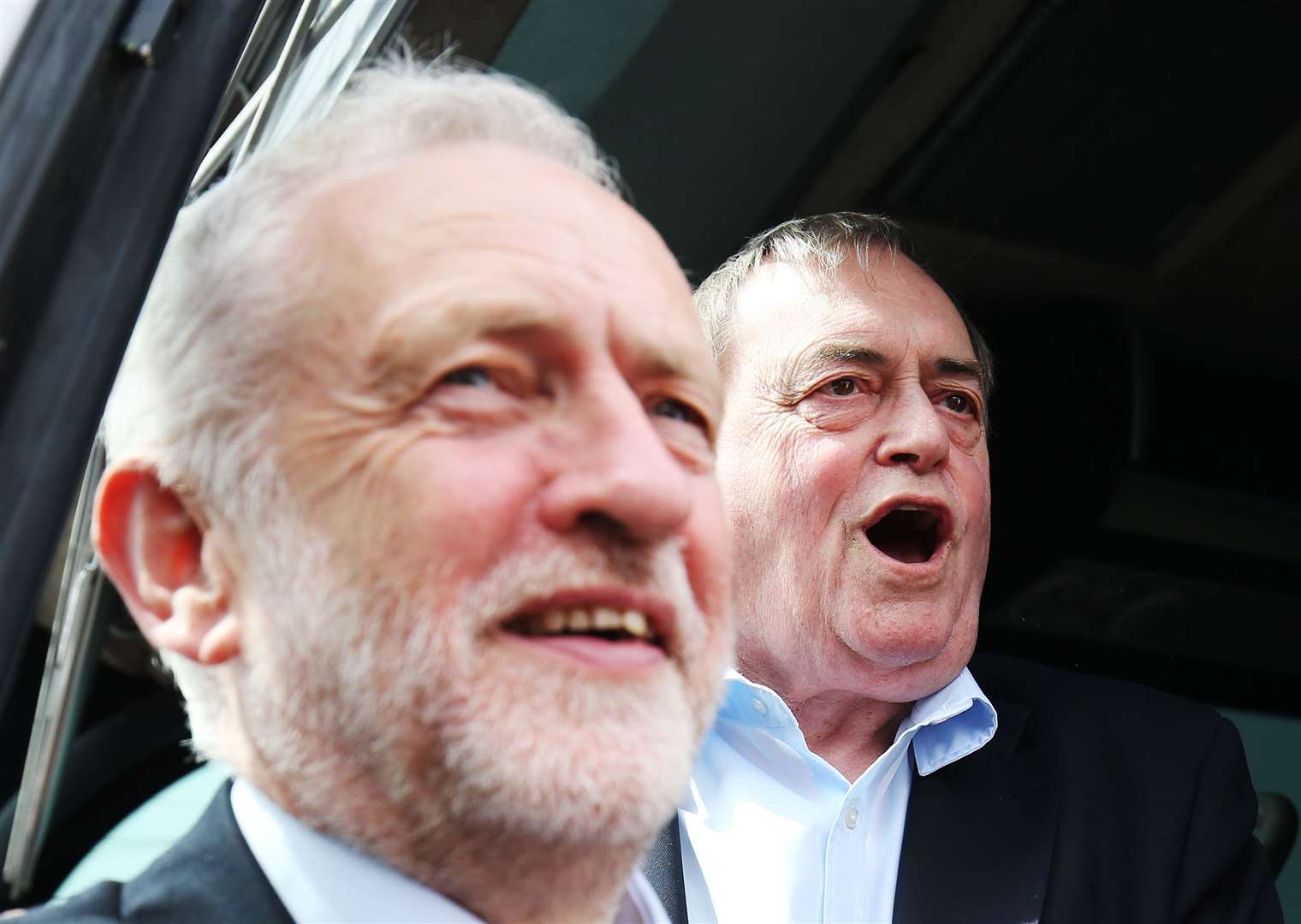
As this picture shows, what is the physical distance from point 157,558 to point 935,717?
1.33 meters

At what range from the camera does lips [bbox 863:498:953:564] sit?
2252mm

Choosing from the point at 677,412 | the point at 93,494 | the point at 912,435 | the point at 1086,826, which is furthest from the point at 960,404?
the point at 93,494

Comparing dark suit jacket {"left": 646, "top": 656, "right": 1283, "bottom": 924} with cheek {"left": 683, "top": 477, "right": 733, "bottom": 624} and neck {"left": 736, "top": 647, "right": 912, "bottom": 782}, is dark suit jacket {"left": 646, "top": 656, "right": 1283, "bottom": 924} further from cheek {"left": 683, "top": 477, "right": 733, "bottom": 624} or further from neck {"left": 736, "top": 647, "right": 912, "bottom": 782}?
cheek {"left": 683, "top": 477, "right": 733, "bottom": 624}

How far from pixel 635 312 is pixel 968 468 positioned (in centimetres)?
124

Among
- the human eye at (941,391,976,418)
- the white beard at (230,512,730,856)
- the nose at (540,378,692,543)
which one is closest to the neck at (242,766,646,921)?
the white beard at (230,512,730,856)

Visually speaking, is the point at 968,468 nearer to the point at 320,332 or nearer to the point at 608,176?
the point at 608,176

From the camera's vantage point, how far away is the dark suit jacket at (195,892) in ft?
3.68

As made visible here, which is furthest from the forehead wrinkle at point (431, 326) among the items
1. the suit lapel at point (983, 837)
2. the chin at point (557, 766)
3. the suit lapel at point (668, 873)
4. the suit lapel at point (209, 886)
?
the suit lapel at point (983, 837)

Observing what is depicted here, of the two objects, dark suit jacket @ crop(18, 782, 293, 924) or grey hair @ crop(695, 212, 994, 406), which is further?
grey hair @ crop(695, 212, 994, 406)

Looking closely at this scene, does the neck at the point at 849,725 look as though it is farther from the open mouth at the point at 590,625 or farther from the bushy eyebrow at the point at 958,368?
the open mouth at the point at 590,625

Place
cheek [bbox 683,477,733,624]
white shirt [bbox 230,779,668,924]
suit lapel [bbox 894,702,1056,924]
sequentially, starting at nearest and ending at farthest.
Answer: white shirt [bbox 230,779,668,924], cheek [bbox 683,477,733,624], suit lapel [bbox 894,702,1056,924]

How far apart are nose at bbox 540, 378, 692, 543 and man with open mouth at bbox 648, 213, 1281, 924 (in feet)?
3.38

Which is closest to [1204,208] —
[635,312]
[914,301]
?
[914,301]

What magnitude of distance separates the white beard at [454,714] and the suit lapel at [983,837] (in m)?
0.94
